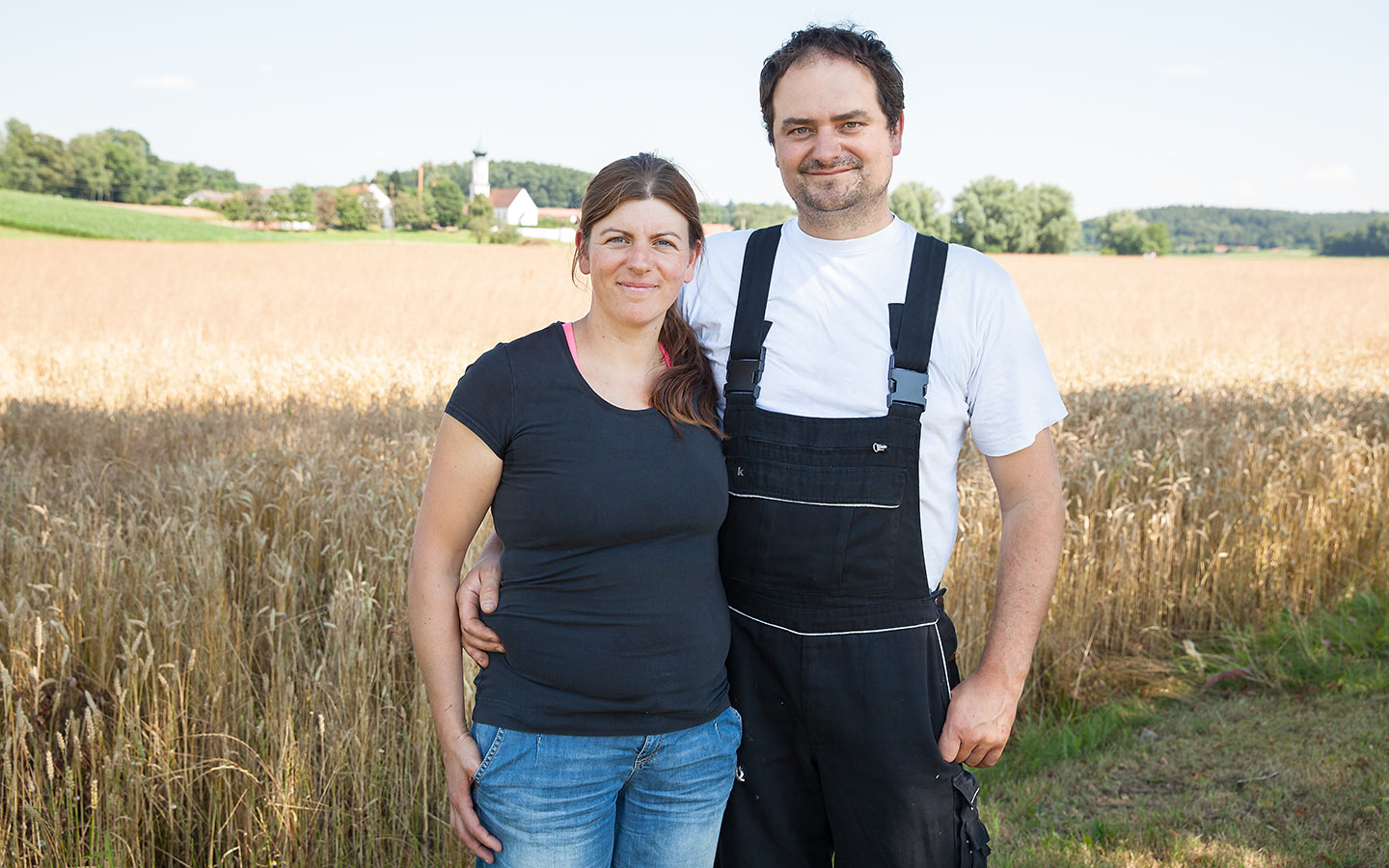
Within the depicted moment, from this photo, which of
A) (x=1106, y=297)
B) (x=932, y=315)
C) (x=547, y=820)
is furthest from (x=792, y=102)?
(x=1106, y=297)

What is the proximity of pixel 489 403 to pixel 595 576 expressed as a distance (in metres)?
0.39

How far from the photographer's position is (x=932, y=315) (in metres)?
2.08

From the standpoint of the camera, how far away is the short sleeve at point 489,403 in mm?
1809

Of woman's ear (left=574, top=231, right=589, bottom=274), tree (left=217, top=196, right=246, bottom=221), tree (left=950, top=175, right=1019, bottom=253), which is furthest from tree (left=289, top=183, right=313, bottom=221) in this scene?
woman's ear (left=574, top=231, right=589, bottom=274)

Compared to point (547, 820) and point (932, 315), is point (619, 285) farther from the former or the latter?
point (547, 820)

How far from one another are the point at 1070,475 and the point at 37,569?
16.7ft

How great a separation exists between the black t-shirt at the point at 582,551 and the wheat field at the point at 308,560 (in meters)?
0.10

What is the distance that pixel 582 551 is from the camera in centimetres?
185

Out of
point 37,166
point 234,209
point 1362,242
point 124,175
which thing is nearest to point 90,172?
point 124,175

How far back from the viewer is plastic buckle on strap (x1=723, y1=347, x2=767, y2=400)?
7.04 feet

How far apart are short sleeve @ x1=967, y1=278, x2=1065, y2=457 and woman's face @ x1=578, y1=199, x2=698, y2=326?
2.33 feet

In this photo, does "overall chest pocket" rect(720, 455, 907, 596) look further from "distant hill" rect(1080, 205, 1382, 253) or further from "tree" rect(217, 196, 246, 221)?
"distant hill" rect(1080, 205, 1382, 253)

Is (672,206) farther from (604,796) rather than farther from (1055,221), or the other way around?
(1055,221)

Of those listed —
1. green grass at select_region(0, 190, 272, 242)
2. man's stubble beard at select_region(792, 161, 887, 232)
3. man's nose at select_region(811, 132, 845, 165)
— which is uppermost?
green grass at select_region(0, 190, 272, 242)
